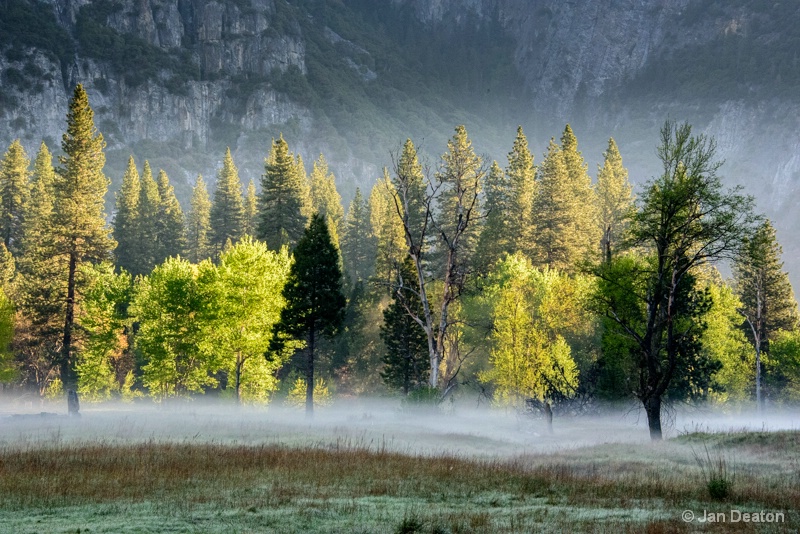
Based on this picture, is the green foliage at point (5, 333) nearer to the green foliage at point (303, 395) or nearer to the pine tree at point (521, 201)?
the green foliage at point (303, 395)

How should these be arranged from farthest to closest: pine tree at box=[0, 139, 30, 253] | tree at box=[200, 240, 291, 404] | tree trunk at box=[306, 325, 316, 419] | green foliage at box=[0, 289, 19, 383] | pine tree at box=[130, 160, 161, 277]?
pine tree at box=[130, 160, 161, 277] → pine tree at box=[0, 139, 30, 253] → green foliage at box=[0, 289, 19, 383] → tree at box=[200, 240, 291, 404] → tree trunk at box=[306, 325, 316, 419]

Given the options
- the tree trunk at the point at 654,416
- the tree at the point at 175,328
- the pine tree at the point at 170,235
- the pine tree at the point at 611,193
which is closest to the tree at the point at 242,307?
the tree at the point at 175,328

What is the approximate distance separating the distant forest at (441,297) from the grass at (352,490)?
1134 cm

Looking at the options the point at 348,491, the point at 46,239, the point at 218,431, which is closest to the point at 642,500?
the point at 348,491

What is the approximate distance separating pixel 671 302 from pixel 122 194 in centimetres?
7924

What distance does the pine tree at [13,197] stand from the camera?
7875cm

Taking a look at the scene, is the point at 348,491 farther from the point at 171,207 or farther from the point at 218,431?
the point at 171,207

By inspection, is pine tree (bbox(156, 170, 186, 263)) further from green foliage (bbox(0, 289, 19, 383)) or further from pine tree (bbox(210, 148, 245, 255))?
green foliage (bbox(0, 289, 19, 383))

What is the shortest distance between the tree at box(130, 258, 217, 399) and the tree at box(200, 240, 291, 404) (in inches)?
36.0

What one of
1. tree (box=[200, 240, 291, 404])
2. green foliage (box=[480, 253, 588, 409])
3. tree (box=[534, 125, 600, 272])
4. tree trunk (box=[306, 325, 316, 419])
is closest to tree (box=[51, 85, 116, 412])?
tree (box=[200, 240, 291, 404])

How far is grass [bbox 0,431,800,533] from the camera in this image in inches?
420

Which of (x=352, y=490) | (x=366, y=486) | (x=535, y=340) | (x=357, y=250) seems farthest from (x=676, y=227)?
(x=357, y=250)

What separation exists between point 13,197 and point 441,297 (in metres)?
54.2

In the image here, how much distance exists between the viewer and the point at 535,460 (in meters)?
21.2
